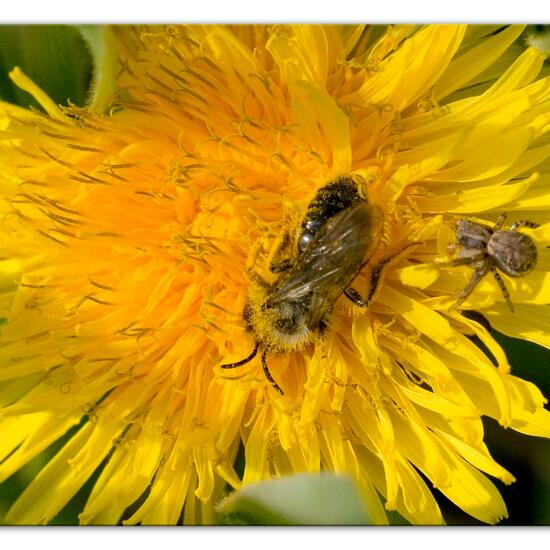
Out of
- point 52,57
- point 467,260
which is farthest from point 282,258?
point 52,57

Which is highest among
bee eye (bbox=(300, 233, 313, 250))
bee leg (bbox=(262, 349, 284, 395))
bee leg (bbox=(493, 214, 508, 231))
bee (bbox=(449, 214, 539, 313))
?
bee leg (bbox=(493, 214, 508, 231))

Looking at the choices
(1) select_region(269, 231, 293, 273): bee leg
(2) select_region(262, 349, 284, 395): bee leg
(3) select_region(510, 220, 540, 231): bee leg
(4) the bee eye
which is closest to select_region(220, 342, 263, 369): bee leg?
(2) select_region(262, 349, 284, 395): bee leg

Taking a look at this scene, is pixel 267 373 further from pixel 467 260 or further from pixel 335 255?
pixel 467 260

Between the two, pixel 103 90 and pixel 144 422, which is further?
pixel 144 422

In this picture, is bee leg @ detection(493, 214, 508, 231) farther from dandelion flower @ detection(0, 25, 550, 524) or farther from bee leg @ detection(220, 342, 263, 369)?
bee leg @ detection(220, 342, 263, 369)

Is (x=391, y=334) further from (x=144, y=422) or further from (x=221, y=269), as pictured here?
(x=144, y=422)

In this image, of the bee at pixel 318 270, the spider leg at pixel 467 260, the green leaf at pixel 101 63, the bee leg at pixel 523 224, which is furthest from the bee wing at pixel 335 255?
the green leaf at pixel 101 63

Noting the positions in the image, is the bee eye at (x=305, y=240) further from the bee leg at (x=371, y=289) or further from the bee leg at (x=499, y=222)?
the bee leg at (x=499, y=222)
